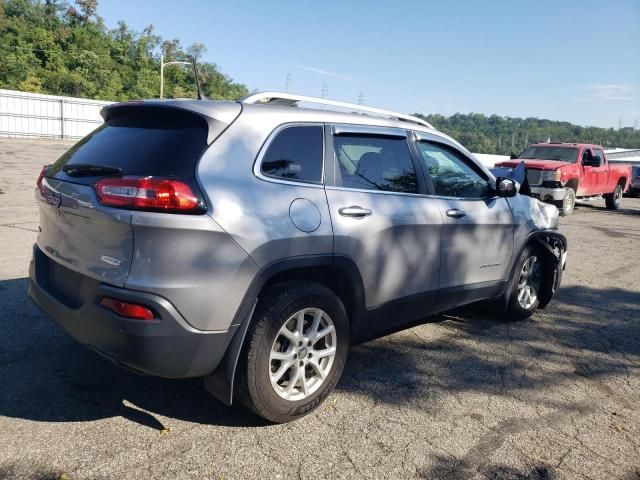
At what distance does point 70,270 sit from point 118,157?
0.67 m

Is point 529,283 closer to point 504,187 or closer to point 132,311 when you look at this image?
point 504,187

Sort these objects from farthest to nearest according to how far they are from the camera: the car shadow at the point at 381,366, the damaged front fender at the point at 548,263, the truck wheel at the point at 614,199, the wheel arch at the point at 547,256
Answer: the truck wheel at the point at 614,199 < the damaged front fender at the point at 548,263 < the wheel arch at the point at 547,256 < the car shadow at the point at 381,366

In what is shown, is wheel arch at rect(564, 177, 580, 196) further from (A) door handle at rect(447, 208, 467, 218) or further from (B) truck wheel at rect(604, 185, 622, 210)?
(A) door handle at rect(447, 208, 467, 218)

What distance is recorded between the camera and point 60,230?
3.02 metres

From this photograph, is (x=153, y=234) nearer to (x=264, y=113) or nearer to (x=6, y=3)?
(x=264, y=113)

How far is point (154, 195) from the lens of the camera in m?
2.55

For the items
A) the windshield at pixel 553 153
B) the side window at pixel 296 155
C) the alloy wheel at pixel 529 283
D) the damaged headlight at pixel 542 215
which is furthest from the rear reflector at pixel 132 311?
the windshield at pixel 553 153

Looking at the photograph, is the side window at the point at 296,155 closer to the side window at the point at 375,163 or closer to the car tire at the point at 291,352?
the side window at the point at 375,163

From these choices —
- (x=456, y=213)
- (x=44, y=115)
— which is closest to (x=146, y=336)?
(x=456, y=213)

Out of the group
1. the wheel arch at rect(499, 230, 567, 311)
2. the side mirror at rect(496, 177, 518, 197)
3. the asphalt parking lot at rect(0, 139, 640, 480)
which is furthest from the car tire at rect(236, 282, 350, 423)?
the wheel arch at rect(499, 230, 567, 311)

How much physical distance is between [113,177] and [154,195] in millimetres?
314

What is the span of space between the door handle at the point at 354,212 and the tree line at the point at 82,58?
44.8 metres

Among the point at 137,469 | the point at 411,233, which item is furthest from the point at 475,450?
the point at 137,469

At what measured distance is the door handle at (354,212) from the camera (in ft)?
10.5
